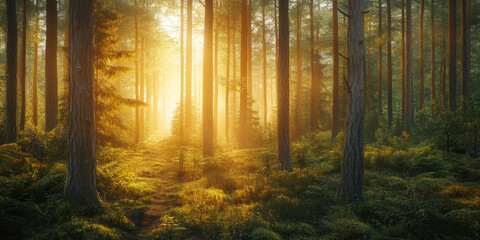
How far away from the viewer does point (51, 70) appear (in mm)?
11148

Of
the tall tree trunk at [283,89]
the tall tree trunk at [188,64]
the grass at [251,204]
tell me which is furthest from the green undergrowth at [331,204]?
the tall tree trunk at [188,64]

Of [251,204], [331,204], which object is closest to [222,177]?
[251,204]

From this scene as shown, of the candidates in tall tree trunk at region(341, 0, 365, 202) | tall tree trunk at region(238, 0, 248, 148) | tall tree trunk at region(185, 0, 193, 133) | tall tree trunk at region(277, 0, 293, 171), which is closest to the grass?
tall tree trunk at region(341, 0, 365, 202)

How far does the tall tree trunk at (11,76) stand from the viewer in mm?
9305

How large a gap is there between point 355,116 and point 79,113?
6737 mm

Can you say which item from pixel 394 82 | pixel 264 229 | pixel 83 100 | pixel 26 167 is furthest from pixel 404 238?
pixel 394 82

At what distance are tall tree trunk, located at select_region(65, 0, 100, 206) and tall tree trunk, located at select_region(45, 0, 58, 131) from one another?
7291mm

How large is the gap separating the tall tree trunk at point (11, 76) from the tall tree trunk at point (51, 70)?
132 cm

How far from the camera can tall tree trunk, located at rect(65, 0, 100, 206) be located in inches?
209

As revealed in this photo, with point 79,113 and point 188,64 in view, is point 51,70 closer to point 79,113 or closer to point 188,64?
point 79,113

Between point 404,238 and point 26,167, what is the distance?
365 inches

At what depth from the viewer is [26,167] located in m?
Result: 6.51

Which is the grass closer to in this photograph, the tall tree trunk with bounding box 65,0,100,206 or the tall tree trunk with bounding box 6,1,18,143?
the tall tree trunk with bounding box 65,0,100,206

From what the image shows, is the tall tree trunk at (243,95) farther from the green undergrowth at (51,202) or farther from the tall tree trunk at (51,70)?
the tall tree trunk at (51,70)
